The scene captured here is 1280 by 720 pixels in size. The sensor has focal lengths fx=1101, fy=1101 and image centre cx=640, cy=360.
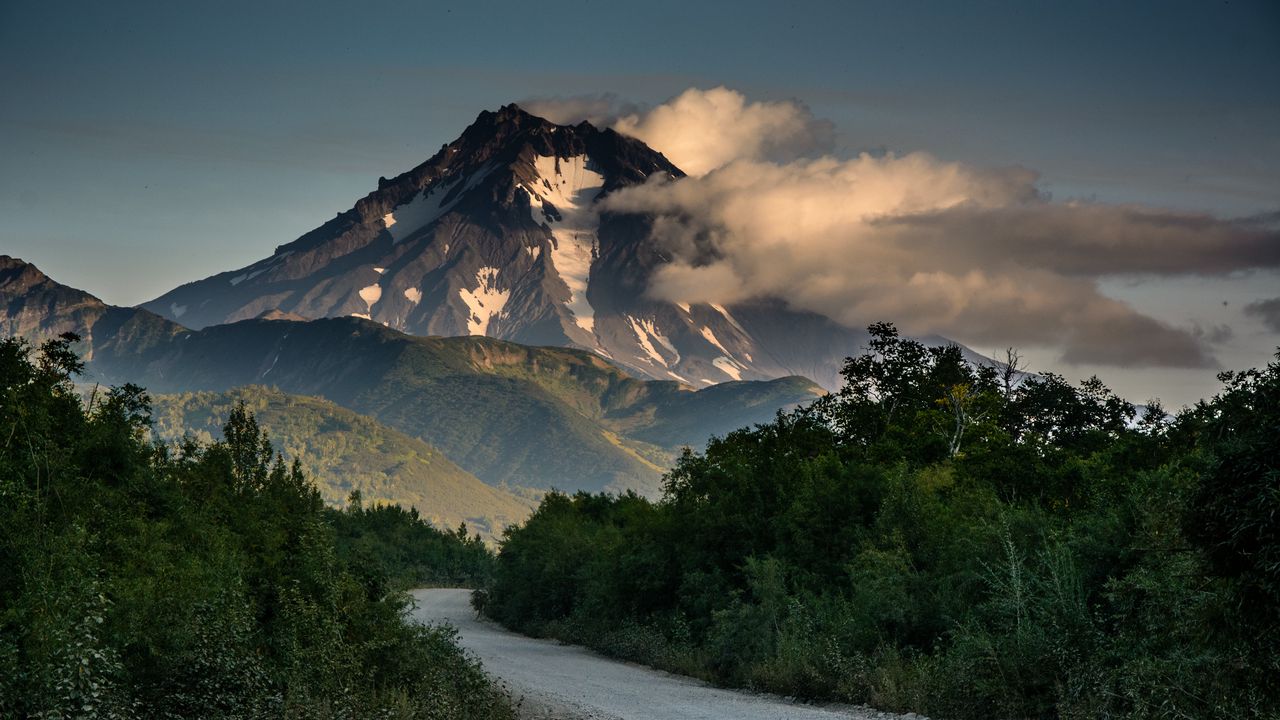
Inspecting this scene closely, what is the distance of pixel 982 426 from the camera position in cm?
4606

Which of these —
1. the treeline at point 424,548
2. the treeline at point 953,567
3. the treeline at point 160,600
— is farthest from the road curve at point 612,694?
the treeline at point 424,548

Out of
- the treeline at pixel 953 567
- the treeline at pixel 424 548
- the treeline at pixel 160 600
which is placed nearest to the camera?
the treeline at pixel 953 567

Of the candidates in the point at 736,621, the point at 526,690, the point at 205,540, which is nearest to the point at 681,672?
the point at 736,621

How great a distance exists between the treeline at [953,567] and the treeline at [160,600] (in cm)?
860

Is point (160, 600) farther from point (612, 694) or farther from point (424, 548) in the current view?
point (424, 548)

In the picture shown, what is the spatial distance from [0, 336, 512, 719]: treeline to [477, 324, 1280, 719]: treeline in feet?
28.2

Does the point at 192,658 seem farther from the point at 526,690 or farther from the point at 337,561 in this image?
the point at 526,690

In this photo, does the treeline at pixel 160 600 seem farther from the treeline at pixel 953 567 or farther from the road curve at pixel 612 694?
the treeline at pixel 953 567

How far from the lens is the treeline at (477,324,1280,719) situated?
34.8 ft

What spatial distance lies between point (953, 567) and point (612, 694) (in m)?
8.16

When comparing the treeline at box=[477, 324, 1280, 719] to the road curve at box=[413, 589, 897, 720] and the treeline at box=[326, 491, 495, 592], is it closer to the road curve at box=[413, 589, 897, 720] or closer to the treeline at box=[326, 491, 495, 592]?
the road curve at box=[413, 589, 897, 720]

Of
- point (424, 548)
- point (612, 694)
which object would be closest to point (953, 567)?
point (612, 694)

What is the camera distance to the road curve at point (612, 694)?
67.3ft

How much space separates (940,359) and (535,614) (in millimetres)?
25205
